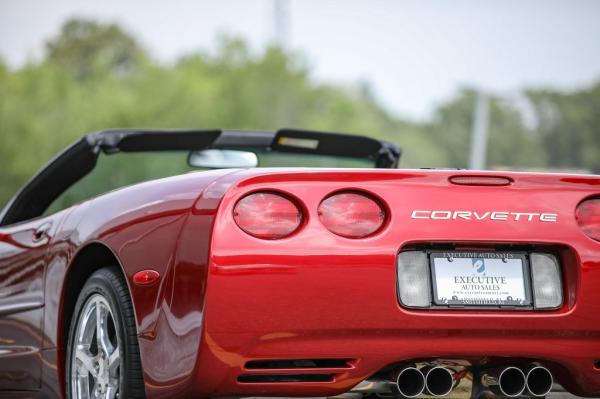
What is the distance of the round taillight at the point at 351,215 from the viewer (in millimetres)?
3883

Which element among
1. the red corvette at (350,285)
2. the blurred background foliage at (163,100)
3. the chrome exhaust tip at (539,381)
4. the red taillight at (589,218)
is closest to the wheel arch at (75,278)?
the red corvette at (350,285)

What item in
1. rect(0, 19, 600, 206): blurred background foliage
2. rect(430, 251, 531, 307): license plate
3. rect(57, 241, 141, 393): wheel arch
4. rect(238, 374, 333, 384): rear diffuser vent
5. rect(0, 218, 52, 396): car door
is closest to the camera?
rect(238, 374, 333, 384): rear diffuser vent

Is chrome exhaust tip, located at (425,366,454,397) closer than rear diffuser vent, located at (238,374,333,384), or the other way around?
rear diffuser vent, located at (238,374,333,384)

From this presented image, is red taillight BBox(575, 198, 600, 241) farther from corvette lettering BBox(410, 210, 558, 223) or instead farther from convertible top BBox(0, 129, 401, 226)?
convertible top BBox(0, 129, 401, 226)

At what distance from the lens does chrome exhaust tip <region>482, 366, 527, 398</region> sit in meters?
4.09

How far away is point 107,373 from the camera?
170 inches

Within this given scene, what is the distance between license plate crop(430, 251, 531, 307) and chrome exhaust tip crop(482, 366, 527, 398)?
0.86ft

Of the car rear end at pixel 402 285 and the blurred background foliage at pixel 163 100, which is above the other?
the car rear end at pixel 402 285

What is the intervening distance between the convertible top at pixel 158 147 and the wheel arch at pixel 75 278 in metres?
0.95

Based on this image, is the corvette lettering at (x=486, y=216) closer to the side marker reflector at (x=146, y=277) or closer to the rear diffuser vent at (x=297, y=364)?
the rear diffuser vent at (x=297, y=364)

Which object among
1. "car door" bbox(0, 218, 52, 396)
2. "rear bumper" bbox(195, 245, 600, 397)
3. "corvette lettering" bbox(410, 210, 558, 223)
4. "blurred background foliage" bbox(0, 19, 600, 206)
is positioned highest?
"corvette lettering" bbox(410, 210, 558, 223)

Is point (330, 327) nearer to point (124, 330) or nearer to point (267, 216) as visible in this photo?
point (267, 216)

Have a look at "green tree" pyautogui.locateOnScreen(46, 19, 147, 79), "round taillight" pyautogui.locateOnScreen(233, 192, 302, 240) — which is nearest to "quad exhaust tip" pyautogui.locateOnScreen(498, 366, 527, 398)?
"round taillight" pyautogui.locateOnScreen(233, 192, 302, 240)

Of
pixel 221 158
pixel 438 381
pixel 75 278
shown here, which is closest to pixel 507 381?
pixel 438 381
